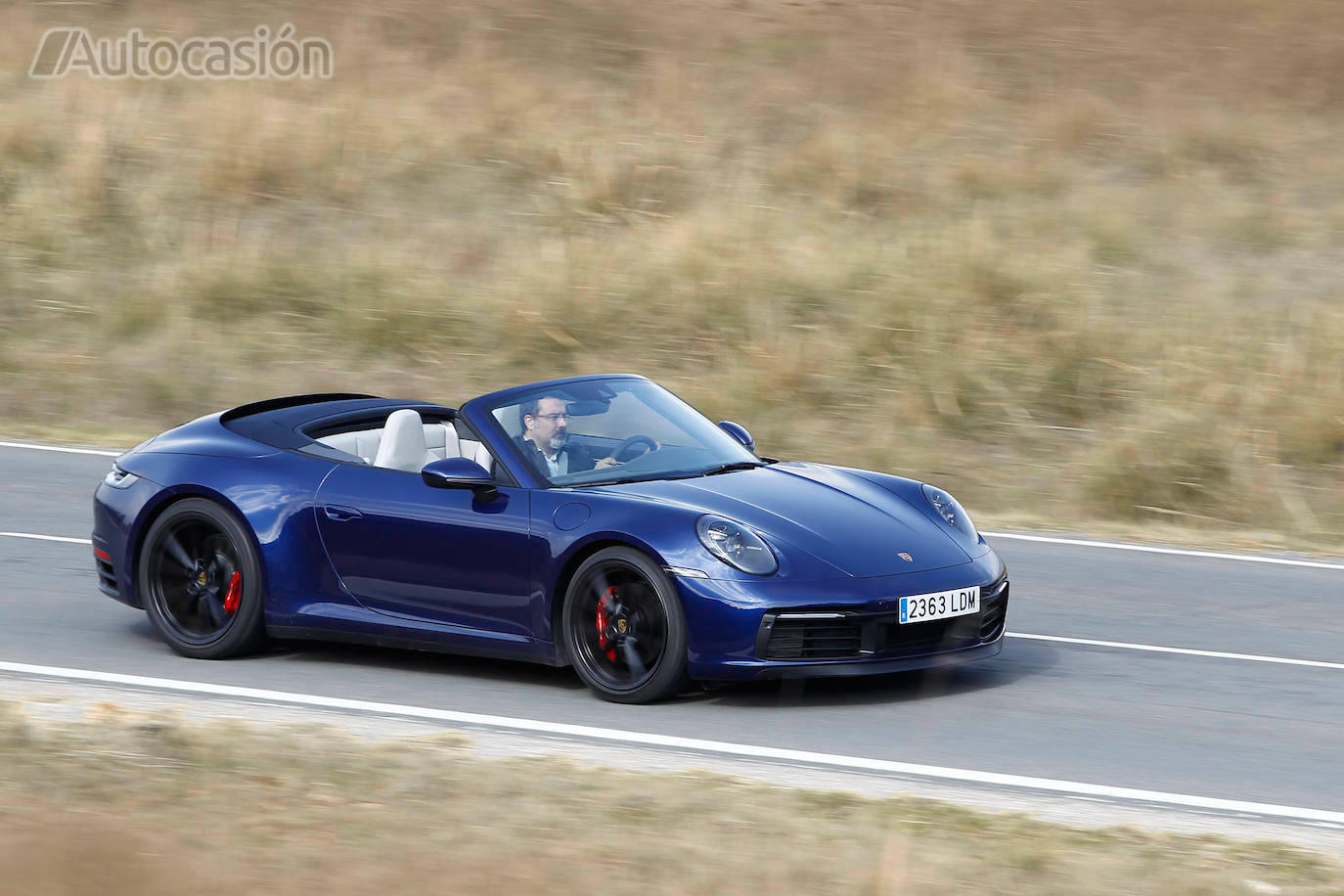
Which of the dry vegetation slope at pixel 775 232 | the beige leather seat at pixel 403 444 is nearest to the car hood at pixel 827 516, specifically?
the beige leather seat at pixel 403 444

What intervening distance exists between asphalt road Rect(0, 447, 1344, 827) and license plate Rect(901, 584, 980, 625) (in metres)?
0.39

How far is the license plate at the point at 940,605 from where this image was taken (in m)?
7.15

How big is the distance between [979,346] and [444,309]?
5.36 metres

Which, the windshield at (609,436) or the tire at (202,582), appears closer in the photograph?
the windshield at (609,436)

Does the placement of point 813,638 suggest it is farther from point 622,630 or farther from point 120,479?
point 120,479

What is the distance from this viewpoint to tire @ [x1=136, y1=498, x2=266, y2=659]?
8086mm

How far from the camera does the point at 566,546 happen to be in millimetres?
7344

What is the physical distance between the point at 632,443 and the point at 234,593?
1924mm

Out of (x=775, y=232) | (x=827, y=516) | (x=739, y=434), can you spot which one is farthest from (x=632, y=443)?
(x=775, y=232)

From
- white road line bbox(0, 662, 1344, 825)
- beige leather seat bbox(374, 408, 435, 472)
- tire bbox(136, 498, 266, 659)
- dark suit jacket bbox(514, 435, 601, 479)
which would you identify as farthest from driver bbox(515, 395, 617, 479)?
tire bbox(136, 498, 266, 659)

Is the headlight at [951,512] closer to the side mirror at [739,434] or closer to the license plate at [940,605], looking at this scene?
the license plate at [940,605]

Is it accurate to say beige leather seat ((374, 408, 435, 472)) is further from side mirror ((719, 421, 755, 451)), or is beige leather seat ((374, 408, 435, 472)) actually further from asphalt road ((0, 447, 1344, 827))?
side mirror ((719, 421, 755, 451))

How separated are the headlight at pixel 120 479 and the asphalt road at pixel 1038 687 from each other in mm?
753

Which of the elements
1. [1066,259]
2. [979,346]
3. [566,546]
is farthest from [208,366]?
[566,546]
